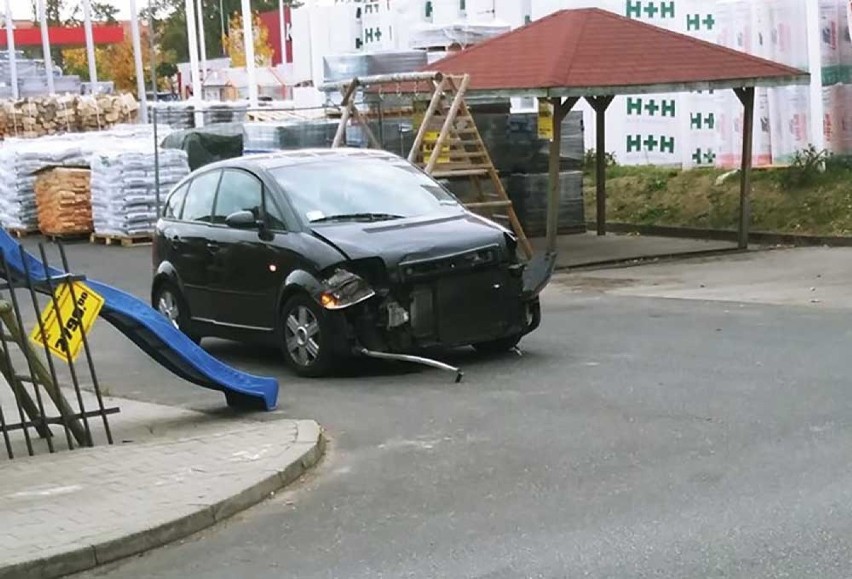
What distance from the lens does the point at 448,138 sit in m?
18.1

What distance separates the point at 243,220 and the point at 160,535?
5.09 m

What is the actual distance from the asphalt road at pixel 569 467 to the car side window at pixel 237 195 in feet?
4.50

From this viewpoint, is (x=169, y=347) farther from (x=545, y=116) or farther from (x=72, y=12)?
(x=72, y=12)

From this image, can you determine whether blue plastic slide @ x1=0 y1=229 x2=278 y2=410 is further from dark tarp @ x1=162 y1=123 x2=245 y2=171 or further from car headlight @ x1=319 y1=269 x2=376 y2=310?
dark tarp @ x1=162 y1=123 x2=245 y2=171

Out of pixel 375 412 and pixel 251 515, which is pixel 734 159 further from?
pixel 251 515

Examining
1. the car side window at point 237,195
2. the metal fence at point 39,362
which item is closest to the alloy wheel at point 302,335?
the car side window at point 237,195

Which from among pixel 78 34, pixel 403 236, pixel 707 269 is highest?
pixel 78 34

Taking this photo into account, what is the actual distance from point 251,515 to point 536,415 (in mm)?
2543

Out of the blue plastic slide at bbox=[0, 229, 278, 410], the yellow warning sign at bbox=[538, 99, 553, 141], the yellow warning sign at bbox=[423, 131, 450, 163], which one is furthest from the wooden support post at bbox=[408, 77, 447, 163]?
the blue plastic slide at bbox=[0, 229, 278, 410]

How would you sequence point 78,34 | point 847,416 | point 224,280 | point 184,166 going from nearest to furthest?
point 847,416, point 224,280, point 184,166, point 78,34

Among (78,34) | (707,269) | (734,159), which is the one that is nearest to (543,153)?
(734,159)

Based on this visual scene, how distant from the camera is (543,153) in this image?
22578mm

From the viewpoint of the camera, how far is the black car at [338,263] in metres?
10.5

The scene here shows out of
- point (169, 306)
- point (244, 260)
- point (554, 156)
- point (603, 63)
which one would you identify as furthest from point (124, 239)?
point (244, 260)
